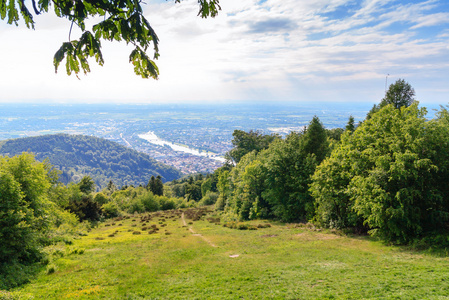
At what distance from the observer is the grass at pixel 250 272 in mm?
10328

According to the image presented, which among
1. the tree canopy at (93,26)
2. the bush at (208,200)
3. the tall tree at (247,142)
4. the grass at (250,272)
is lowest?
the bush at (208,200)

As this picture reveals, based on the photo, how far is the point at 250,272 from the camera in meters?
13.5

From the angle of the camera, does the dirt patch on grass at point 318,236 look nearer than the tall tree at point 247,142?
Yes

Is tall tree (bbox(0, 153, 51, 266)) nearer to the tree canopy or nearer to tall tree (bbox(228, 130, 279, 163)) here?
the tree canopy

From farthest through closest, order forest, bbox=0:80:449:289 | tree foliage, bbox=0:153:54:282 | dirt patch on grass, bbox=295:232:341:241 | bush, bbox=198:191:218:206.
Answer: bush, bbox=198:191:218:206, dirt patch on grass, bbox=295:232:341:241, forest, bbox=0:80:449:289, tree foliage, bbox=0:153:54:282

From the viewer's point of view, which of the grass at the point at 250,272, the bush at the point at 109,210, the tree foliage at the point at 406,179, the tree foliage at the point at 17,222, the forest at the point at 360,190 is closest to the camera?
the grass at the point at 250,272

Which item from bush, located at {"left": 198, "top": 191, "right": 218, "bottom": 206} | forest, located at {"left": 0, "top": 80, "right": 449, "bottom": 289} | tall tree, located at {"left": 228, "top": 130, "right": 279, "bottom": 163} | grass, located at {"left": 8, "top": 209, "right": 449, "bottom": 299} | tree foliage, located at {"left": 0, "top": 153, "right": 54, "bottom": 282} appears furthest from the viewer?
bush, located at {"left": 198, "top": 191, "right": 218, "bottom": 206}

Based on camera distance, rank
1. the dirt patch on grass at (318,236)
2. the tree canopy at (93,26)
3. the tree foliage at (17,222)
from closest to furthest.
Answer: the tree canopy at (93,26) < the tree foliage at (17,222) < the dirt patch on grass at (318,236)

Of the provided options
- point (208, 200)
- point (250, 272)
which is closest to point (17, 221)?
point (250, 272)

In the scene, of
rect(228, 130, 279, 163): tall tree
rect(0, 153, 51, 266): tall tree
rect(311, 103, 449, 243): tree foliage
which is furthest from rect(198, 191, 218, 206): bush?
rect(311, 103, 449, 243): tree foliage

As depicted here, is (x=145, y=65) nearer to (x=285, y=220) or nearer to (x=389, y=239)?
(x=389, y=239)

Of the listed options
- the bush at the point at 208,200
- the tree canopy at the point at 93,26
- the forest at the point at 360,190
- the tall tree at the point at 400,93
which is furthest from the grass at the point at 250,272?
the bush at the point at 208,200

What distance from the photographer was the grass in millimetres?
10328

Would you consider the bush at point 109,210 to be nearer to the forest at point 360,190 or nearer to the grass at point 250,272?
the forest at point 360,190
